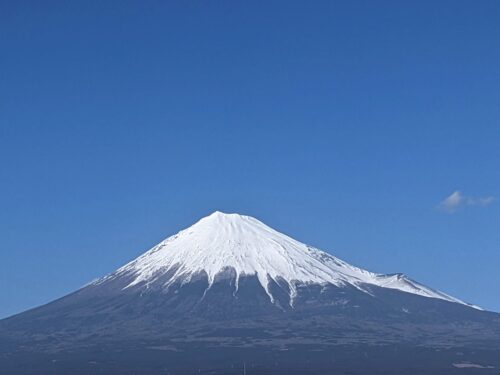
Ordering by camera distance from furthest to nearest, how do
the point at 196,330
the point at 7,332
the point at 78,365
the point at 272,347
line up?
the point at 7,332 → the point at 196,330 → the point at 272,347 → the point at 78,365

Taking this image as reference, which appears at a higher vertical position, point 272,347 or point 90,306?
point 90,306

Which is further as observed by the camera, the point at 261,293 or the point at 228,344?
the point at 261,293

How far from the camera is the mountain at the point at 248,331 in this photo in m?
143

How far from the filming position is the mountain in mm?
142750

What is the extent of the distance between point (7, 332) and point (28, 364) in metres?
36.8

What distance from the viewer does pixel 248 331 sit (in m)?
168

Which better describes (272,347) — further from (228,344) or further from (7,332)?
(7,332)

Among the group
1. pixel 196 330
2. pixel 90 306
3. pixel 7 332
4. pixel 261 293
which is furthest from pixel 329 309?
pixel 7 332

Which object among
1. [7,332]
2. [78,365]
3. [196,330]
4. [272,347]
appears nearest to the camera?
[78,365]

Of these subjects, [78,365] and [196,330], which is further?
[196,330]

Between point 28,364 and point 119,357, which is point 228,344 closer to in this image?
point 119,357

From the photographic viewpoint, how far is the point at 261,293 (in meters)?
192

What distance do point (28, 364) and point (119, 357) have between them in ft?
44.5

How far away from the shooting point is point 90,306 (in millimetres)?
190625
